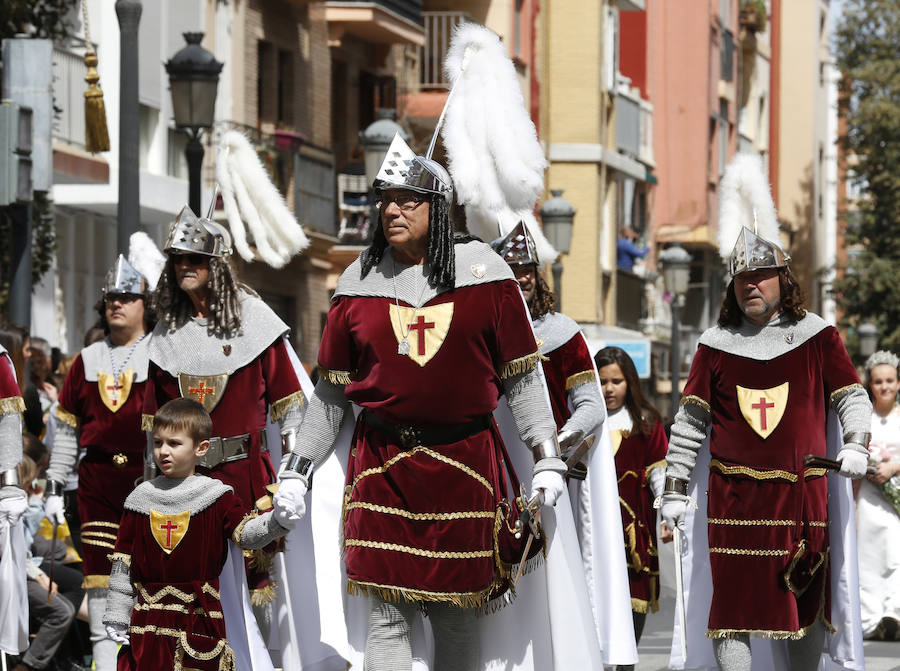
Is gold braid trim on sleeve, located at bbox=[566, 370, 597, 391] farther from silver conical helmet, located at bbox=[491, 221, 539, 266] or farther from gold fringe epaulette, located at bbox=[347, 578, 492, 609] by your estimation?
gold fringe epaulette, located at bbox=[347, 578, 492, 609]

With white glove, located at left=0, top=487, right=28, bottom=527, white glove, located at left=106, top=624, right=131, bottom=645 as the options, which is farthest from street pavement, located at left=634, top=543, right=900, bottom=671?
white glove, located at left=106, top=624, right=131, bottom=645

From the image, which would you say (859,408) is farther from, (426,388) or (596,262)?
(596,262)

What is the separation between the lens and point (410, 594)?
7.77m

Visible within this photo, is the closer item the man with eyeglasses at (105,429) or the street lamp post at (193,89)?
the man with eyeglasses at (105,429)

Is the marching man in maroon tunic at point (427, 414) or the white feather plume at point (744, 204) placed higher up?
the white feather plume at point (744, 204)

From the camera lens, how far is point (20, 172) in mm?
13117

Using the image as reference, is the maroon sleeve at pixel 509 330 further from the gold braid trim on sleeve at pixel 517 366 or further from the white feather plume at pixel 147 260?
the white feather plume at pixel 147 260

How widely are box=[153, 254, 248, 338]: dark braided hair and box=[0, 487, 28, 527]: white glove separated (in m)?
0.98

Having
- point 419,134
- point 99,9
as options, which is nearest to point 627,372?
point 99,9

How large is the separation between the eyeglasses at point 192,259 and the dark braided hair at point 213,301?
0.03 meters

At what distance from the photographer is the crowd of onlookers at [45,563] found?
38.0ft

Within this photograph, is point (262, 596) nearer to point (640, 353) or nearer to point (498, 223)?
point (498, 223)

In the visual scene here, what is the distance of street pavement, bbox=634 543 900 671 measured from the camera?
12500 mm

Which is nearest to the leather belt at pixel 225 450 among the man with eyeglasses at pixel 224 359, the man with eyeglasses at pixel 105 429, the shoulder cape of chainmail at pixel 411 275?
the man with eyeglasses at pixel 224 359
